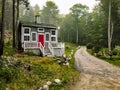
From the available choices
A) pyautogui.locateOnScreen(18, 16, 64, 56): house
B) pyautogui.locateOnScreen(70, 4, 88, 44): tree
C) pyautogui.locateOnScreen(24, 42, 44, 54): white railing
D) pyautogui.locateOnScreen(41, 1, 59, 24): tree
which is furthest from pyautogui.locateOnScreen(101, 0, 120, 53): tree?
pyautogui.locateOnScreen(41, 1, 59, 24): tree

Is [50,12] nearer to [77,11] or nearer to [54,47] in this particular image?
[77,11]

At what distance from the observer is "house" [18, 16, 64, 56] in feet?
87.5

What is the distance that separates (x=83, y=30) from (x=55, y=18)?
14.0 metres

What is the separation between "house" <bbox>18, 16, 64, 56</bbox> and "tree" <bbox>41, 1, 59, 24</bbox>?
158ft

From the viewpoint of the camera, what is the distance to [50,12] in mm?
79812

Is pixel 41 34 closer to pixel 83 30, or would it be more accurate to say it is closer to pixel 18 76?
pixel 18 76

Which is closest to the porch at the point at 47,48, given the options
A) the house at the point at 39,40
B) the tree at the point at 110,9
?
the house at the point at 39,40

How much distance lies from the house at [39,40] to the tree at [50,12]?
48.1m

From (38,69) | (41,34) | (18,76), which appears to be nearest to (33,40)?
(41,34)

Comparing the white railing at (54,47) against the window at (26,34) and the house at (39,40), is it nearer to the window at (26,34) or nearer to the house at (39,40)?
the house at (39,40)

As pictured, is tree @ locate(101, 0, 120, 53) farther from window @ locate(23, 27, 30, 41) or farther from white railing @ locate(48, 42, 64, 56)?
window @ locate(23, 27, 30, 41)

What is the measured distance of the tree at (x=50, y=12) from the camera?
77794mm

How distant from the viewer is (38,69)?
1402 cm

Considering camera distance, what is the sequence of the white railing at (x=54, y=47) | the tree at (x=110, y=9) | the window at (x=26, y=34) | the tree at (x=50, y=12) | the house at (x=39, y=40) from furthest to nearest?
the tree at (x=50, y=12)
the tree at (x=110, y=9)
the window at (x=26, y=34)
the white railing at (x=54, y=47)
the house at (x=39, y=40)
